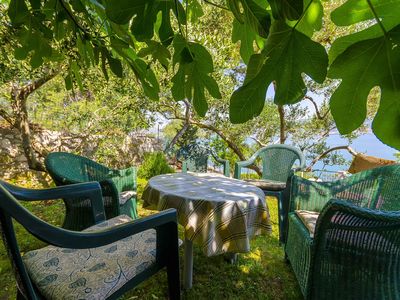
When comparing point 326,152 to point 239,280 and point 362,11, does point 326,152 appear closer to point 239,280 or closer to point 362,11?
point 239,280

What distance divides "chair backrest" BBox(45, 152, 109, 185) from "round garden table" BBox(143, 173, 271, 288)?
0.86 meters

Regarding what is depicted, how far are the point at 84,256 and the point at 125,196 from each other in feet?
4.64

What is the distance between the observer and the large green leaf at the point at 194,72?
0.72 metres

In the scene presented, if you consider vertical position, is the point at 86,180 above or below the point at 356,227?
below

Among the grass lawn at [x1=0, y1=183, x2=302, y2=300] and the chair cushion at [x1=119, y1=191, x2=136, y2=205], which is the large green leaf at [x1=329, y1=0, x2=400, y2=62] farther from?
the chair cushion at [x1=119, y1=191, x2=136, y2=205]

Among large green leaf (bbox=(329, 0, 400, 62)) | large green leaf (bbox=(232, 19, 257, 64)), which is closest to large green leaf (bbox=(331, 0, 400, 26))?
large green leaf (bbox=(329, 0, 400, 62))

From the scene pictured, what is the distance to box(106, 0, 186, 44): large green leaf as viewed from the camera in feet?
1.57

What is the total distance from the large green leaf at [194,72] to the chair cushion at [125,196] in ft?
6.43

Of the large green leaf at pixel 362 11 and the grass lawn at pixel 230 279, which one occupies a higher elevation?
the large green leaf at pixel 362 11

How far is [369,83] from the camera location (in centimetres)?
43

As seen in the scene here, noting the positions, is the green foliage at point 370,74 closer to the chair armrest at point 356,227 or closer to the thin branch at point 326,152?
the chair armrest at point 356,227

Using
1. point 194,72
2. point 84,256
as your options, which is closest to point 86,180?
point 84,256

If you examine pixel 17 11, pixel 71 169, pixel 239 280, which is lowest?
pixel 239 280

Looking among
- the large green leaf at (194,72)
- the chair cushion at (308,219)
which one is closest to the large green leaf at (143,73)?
the large green leaf at (194,72)
